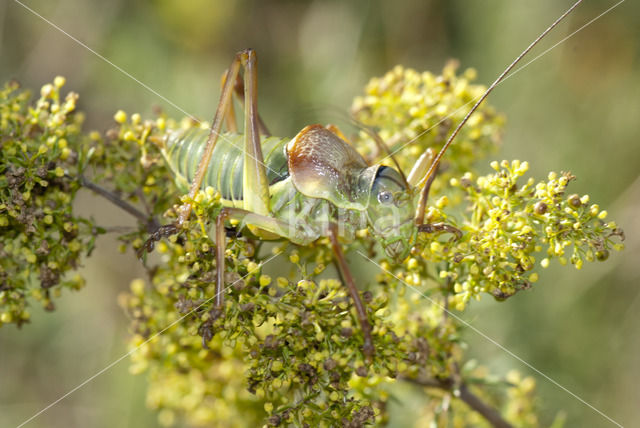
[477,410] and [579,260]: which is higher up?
[579,260]

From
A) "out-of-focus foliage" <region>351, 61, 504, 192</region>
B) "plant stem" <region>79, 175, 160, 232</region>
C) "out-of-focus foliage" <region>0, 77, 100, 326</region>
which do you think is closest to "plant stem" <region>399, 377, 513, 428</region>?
"out-of-focus foliage" <region>351, 61, 504, 192</region>

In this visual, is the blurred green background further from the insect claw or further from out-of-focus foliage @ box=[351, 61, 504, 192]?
the insect claw

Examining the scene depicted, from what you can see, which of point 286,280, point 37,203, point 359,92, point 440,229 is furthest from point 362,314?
point 359,92

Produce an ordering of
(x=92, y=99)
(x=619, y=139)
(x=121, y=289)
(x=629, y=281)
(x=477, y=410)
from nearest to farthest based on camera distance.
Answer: (x=477, y=410) → (x=629, y=281) → (x=619, y=139) → (x=121, y=289) → (x=92, y=99)

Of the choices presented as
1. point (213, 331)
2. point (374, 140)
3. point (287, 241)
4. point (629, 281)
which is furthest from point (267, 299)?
point (629, 281)

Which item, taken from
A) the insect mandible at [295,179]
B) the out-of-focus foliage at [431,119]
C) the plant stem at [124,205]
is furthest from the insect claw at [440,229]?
the plant stem at [124,205]

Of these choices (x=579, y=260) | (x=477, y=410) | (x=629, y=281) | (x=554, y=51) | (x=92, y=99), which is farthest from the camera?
(x=92, y=99)

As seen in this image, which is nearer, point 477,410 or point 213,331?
point 213,331

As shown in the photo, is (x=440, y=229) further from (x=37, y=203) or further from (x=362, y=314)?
(x=37, y=203)

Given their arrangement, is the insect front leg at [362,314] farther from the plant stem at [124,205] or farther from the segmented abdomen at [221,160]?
the plant stem at [124,205]

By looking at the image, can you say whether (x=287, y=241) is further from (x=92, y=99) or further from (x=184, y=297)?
(x=92, y=99)
